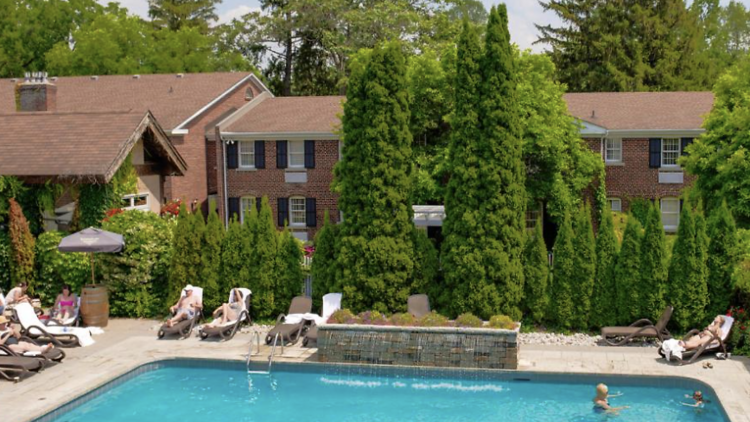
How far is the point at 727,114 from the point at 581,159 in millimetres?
7358

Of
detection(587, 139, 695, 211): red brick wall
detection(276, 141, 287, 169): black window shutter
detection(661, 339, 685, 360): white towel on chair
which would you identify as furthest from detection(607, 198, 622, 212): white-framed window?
detection(661, 339, 685, 360): white towel on chair

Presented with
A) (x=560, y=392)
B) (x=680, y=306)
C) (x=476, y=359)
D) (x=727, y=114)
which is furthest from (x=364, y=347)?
(x=727, y=114)

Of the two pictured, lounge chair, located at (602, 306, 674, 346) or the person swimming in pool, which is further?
lounge chair, located at (602, 306, 674, 346)

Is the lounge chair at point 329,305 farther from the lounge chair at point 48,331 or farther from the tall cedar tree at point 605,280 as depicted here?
the tall cedar tree at point 605,280

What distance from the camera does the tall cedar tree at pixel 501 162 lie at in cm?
1895

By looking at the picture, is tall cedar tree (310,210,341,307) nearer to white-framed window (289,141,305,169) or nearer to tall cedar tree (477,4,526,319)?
tall cedar tree (477,4,526,319)

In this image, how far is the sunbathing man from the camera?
65.0 feet

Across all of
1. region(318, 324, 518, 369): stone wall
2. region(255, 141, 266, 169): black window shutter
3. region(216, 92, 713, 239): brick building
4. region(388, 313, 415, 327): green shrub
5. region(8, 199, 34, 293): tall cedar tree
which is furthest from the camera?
region(255, 141, 266, 169): black window shutter

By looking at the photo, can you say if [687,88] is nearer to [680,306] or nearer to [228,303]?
[680,306]

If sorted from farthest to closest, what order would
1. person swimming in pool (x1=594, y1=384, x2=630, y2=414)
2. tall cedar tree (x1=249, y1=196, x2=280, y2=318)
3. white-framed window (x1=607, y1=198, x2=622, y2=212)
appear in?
white-framed window (x1=607, y1=198, x2=622, y2=212)
tall cedar tree (x1=249, y1=196, x2=280, y2=318)
person swimming in pool (x1=594, y1=384, x2=630, y2=414)

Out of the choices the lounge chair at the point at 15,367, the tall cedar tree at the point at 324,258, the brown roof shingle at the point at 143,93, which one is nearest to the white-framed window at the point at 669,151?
the tall cedar tree at the point at 324,258

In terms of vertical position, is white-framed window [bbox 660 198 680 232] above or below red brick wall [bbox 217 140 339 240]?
below

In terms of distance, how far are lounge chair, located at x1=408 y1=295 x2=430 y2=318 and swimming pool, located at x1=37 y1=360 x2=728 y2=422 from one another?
271 centimetres

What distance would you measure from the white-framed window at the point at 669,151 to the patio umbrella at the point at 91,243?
74.4ft
